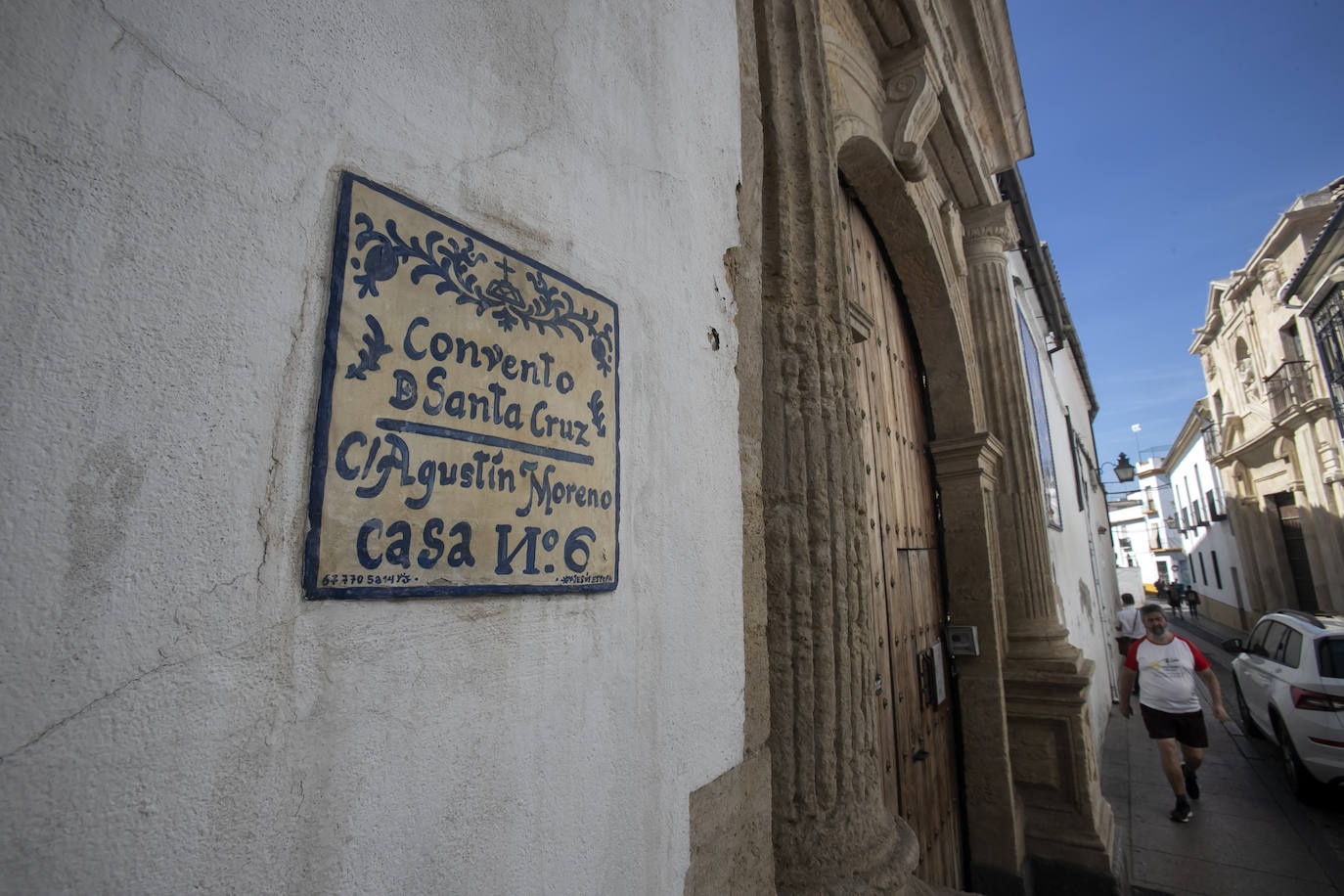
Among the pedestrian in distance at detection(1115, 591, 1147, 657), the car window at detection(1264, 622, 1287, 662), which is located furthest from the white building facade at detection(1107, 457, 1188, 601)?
the car window at detection(1264, 622, 1287, 662)

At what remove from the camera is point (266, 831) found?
62 cm

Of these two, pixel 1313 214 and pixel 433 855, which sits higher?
pixel 1313 214

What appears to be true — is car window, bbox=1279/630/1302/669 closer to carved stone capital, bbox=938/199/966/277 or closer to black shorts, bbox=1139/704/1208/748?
black shorts, bbox=1139/704/1208/748

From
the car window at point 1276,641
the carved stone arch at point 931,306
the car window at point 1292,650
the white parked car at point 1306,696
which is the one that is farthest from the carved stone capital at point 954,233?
the car window at point 1276,641

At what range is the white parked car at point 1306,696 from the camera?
4.39 metres

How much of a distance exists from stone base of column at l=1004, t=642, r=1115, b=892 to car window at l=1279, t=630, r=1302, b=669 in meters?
2.40

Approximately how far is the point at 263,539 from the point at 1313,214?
1641cm

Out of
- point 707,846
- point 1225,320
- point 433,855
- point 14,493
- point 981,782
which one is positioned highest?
point 1225,320

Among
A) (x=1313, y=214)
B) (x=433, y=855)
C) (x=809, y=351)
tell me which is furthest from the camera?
A: (x=1313, y=214)

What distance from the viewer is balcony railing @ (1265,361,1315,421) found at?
39.3ft

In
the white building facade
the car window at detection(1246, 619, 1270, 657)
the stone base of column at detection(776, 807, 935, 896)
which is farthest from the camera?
the white building facade

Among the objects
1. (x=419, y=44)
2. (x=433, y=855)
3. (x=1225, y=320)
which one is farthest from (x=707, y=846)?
(x=1225, y=320)

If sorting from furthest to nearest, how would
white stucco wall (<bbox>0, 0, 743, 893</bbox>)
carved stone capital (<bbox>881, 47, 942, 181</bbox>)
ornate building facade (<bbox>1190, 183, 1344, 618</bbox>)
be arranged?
1. ornate building facade (<bbox>1190, 183, 1344, 618</bbox>)
2. carved stone capital (<bbox>881, 47, 942, 181</bbox>)
3. white stucco wall (<bbox>0, 0, 743, 893</bbox>)

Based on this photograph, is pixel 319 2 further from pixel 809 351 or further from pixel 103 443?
pixel 809 351
